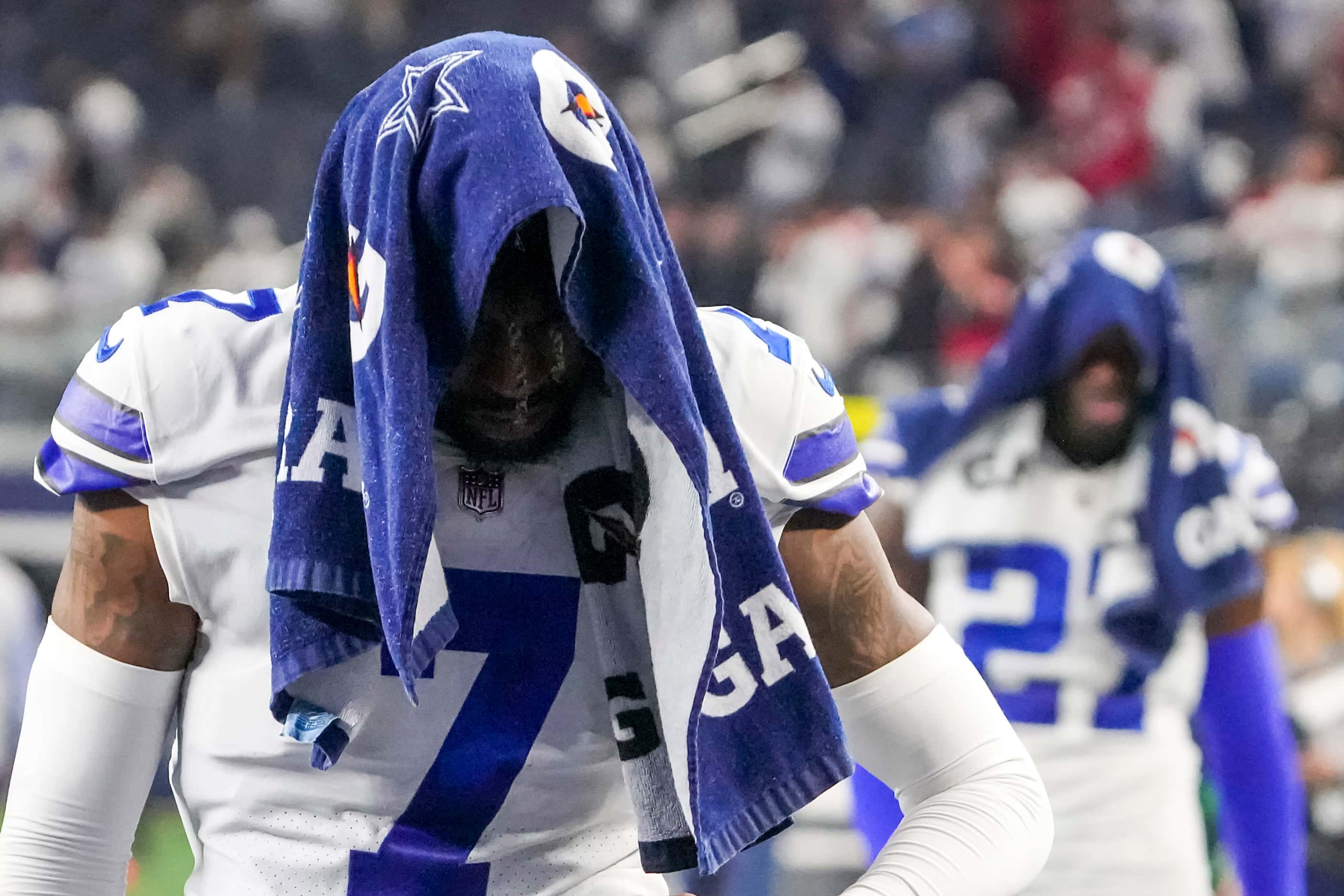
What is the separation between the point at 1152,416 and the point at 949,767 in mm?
1519

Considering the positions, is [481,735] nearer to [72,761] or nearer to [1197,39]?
[72,761]

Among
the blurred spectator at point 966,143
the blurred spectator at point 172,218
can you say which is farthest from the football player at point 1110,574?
the blurred spectator at point 172,218

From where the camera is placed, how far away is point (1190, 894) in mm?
2619

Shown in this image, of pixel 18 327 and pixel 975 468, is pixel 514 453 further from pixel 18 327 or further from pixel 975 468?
pixel 18 327

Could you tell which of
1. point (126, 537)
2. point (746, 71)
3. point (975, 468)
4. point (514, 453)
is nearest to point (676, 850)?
point (514, 453)

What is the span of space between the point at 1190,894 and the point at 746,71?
557cm

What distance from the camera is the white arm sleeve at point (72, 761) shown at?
1.26 metres

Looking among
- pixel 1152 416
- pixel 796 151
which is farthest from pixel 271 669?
pixel 796 151

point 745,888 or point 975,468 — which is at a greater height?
point 975,468

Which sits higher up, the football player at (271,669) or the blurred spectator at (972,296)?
the football player at (271,669)

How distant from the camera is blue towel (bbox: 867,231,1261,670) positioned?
2590 mm

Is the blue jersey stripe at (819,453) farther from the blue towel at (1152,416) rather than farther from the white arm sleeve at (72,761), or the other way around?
the blue towel at (1152,416)

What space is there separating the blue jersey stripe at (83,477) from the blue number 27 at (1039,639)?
1.66 metres

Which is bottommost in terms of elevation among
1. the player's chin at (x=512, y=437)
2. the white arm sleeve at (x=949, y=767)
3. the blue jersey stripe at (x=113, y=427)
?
the white arm sleeve at (x=949, y=767)
